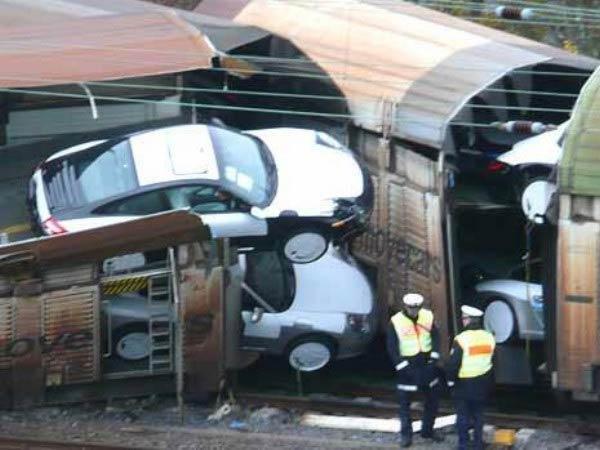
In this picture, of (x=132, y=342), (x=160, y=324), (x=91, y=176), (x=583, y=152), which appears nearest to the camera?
(x=583, y=152)

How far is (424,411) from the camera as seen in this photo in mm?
12680

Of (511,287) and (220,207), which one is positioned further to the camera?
(511,287)

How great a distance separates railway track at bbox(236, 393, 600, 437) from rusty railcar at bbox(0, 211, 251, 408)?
2.33ft

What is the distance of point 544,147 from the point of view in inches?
567

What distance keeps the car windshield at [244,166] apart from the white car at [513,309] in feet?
8.17

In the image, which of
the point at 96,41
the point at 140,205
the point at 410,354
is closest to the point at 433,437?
the point at 410,354

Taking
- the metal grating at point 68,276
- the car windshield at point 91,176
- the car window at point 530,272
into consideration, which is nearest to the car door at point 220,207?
the car windshield at point 91,176

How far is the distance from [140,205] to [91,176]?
2.15 feet

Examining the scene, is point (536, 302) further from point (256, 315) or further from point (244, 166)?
point (244, 166)

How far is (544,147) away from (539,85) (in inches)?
83.9

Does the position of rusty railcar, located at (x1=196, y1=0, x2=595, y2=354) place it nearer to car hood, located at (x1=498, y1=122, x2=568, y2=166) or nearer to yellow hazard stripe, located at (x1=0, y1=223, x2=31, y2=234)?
car hood, located at (x1=498, y1=122, x2=568, y2=166)

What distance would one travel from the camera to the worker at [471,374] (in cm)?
1202

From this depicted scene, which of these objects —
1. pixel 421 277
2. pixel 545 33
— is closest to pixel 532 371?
pixel 421 277

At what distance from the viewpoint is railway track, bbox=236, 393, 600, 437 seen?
13.4 meters
